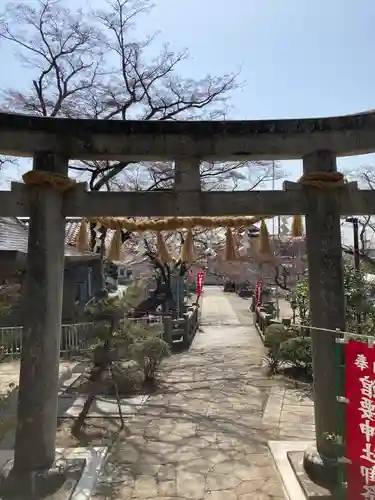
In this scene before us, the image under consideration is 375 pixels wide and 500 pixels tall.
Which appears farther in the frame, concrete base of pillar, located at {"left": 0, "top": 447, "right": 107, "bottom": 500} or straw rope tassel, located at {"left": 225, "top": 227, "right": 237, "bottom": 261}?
straw rope tassel, located at {"left": 225, "top": 227, "right": 237, "bottom": 261}

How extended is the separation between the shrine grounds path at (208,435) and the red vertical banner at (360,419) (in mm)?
1486

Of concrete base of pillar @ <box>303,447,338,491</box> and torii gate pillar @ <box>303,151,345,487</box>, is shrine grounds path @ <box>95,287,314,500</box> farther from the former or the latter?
torii gate pillar @ <box>303,151,345,487</box>

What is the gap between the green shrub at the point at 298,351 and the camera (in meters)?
10.7

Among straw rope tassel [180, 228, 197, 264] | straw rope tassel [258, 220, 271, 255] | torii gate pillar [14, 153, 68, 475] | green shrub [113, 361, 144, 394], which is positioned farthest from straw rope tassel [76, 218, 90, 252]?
green shrub [113, 361, 144, 394]

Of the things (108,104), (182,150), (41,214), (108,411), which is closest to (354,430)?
(182,150)

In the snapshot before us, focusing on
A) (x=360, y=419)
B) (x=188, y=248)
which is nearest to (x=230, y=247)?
(x=188, y=248)

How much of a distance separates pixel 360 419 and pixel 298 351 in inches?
275

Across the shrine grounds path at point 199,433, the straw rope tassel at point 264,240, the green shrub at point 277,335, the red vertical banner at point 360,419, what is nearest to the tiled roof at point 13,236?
the shrine grounds path at point 199,433

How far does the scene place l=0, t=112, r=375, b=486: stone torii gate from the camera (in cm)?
481

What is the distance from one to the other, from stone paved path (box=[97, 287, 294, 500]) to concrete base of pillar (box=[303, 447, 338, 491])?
1.69ft

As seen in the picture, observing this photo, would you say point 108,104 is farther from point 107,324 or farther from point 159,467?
point 159,467

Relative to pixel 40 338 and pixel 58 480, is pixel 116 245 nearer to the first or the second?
pixel 40 338

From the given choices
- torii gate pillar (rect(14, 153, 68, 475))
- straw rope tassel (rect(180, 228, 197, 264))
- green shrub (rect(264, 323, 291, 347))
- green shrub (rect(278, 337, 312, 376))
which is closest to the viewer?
torii gate pillar (rect(14, 153, 68, 475))

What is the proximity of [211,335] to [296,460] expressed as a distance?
14.5 m
